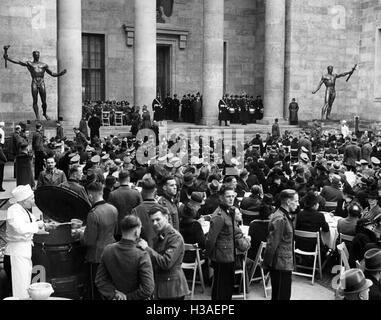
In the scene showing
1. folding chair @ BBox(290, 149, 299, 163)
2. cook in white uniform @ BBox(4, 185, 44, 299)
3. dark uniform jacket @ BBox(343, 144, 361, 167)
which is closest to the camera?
cook in white uniform @ BBox(4, 185, 44, 299)

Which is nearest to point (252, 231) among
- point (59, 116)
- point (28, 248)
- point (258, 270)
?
point (258, 270)

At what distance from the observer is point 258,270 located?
855 cm

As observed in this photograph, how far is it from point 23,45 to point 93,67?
707 cm

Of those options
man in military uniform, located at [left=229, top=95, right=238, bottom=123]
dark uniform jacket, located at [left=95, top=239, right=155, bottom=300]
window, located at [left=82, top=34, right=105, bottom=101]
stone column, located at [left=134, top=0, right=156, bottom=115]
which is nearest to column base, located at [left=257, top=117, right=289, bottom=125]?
man in military uniform, located at [left=229, top=95, right=238, bottom=123]

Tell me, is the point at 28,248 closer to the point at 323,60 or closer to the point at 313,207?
the point at 313,207

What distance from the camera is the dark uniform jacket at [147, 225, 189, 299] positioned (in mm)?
5316

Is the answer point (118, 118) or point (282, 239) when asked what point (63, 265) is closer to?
point (282, 239)

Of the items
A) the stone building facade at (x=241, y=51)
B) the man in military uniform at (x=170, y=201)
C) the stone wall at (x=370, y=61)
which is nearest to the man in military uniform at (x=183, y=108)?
the stone building facade at (x=241, y=51)

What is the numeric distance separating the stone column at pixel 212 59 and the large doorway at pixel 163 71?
5.10 meters

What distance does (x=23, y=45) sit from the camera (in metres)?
21.1

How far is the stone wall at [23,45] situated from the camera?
822 inches

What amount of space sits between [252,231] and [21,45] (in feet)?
51.5

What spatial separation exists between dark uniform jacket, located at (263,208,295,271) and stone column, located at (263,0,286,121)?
2119 cm

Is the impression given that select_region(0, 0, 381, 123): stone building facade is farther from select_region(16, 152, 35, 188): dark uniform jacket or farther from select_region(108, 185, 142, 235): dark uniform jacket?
select_region(108, 185, 142, 235): dark uniform jacket
